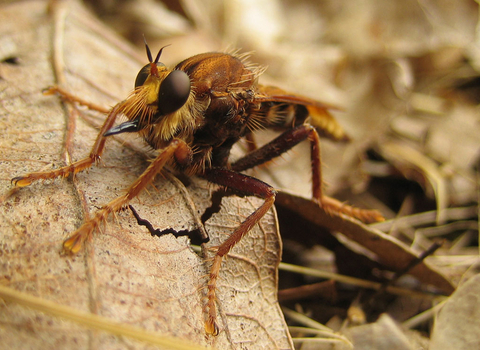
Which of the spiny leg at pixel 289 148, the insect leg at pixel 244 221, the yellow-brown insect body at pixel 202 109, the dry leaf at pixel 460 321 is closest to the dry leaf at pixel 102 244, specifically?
the insect leg at pixel 244 221

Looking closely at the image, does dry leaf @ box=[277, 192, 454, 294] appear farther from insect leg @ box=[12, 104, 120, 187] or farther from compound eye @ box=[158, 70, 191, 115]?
insect leg @ box=[12, 104, 120, 187]

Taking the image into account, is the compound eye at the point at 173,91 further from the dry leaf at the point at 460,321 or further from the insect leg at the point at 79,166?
the dry leaf at the point at 460,321

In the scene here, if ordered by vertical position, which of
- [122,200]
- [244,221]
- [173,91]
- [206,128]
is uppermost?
[206,128]

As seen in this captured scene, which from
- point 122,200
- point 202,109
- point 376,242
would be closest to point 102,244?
point 122,200

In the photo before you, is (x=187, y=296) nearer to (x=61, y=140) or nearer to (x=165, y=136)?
(x=165, y=136)

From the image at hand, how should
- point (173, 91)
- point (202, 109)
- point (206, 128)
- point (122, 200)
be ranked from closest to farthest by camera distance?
point (122, 200)
point (173, 91)
point (202, 109)
point (206, 128)

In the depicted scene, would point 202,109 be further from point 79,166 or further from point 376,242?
point 376,242

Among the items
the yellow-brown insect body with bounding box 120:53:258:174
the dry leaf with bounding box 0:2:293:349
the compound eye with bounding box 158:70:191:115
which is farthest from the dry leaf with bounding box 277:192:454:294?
the compound eye with bounding box 158:70:191:115
